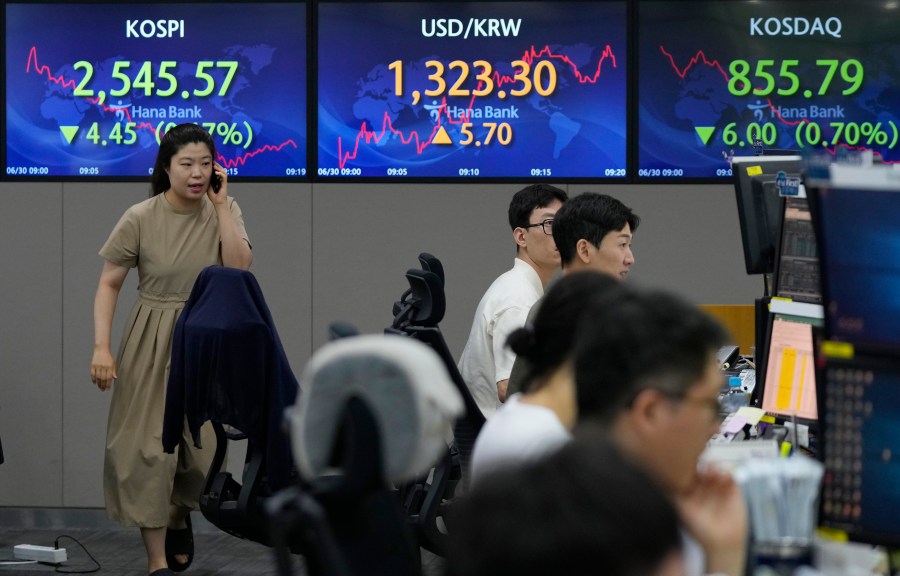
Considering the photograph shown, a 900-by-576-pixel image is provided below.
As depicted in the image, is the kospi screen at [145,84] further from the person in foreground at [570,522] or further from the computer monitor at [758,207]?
the person in foreground at [570,522]

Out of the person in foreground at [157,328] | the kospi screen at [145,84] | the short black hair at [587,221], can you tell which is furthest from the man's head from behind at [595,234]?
the kospi screen at [145,84]

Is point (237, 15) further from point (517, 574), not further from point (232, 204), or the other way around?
point (517, 574)

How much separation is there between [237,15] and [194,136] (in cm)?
107

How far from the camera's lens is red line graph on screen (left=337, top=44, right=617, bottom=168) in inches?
223

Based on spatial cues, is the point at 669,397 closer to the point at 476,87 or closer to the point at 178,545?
the point at 178,545

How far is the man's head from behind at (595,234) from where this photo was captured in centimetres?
377

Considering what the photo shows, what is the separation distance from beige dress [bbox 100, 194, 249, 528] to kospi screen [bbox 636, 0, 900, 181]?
1935mm

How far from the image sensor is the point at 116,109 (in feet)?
19.1

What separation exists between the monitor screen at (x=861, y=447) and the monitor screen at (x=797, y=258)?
1167mm

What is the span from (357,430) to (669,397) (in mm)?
539

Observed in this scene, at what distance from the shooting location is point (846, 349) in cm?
196

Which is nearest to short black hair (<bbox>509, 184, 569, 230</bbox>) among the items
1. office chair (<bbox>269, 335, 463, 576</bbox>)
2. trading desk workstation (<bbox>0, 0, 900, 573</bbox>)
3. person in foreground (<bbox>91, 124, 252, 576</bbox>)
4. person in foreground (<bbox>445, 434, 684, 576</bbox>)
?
Answer: person in foreground (<bbox>91, 124, 252, 576</bbox>)

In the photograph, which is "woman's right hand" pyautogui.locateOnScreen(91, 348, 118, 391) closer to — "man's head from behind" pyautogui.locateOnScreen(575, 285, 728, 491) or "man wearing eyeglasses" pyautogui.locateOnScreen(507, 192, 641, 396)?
"man wearing eyeglasses" pyautogui.locateOnScreen(507, 192, 641, 396)

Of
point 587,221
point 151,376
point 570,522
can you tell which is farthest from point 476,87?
point 570,522
